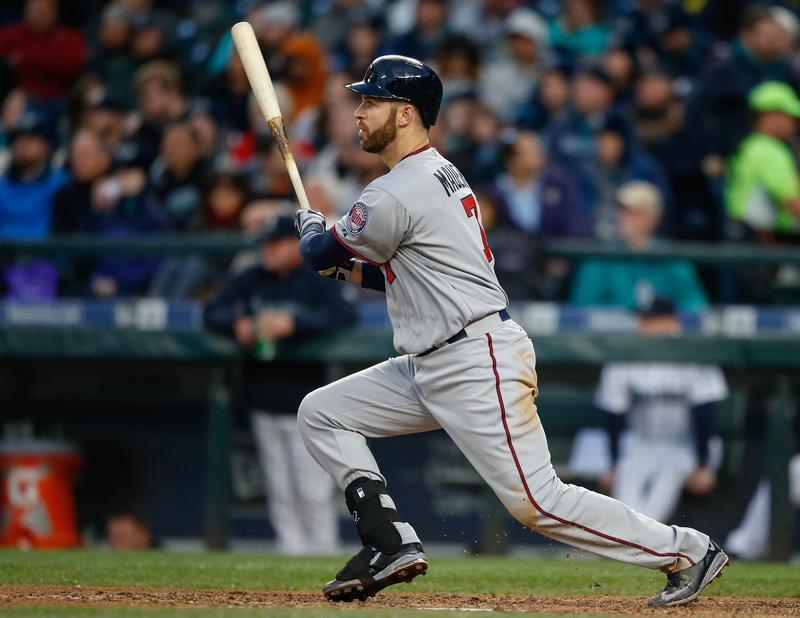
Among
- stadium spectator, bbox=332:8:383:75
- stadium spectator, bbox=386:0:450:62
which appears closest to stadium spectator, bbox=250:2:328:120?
stadium spectator, bbox=332:8:383:75

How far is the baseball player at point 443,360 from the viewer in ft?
14.8

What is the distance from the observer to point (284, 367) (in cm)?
799

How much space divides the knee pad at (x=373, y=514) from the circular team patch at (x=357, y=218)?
90 centimetres

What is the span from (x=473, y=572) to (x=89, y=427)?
9.99ft

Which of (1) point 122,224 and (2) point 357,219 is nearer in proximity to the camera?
(2) point 357,219

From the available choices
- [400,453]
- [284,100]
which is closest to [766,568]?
[400,453]

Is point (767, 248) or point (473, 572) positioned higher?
point (767, 248)

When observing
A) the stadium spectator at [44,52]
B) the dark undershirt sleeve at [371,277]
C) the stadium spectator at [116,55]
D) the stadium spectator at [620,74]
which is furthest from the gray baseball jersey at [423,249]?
the stadium spectator at [44,52]

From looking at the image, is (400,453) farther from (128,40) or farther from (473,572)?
(128,40)

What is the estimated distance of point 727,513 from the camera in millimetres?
7582

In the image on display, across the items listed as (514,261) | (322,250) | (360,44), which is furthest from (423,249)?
(360,44)

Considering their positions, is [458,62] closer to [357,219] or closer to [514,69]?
[514,69]

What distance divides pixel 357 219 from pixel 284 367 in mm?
3601

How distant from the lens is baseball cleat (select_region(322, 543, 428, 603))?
15.1 feet
